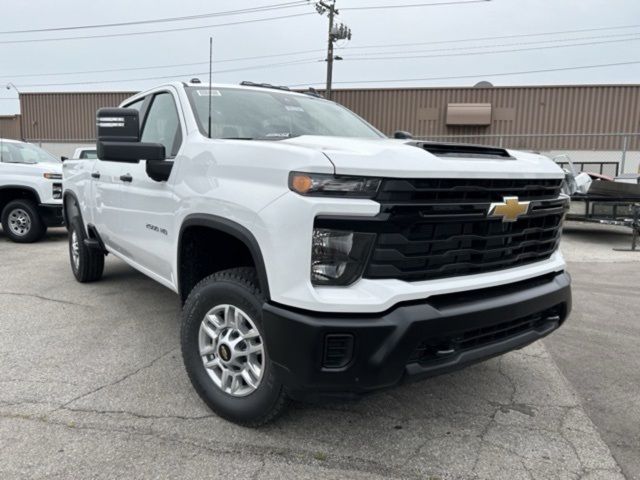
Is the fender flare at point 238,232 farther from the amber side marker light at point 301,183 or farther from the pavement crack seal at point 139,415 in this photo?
the pavement crack seal at point 139,415

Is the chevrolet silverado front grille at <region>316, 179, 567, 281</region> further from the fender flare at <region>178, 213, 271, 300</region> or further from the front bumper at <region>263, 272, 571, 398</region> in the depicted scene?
the fender flare at <region>178, 213, 271, 300</region>

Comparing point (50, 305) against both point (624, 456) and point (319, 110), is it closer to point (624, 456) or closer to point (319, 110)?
point (319, 110)

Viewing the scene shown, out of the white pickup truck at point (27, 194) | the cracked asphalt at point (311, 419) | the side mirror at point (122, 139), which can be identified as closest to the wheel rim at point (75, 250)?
the cracked asphalt at point (311, 419)

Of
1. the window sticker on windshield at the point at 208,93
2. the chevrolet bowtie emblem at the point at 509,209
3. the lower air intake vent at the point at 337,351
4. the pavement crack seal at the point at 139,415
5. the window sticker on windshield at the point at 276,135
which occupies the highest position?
the window sticker on windshield at the point at 208,93

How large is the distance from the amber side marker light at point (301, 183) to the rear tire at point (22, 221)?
799cm

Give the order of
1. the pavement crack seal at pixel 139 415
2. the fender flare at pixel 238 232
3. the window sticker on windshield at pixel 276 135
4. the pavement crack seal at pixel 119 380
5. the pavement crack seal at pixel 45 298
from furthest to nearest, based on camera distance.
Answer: the pavement crack seal at pixel 45 298 → the window sticker on windshield at pixel 276 135 → the pavement crack seal at pixel 119 380 → the pavement crack seal at pixel 139 415 → the fender flare at pixel 238 232

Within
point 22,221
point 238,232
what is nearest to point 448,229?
point 238,232

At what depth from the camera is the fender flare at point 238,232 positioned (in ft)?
7.76

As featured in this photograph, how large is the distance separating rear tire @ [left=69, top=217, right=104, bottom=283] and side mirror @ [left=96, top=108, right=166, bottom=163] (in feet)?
8.51

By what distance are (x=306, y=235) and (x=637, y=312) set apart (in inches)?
176

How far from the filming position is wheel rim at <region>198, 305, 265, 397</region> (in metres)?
2.59

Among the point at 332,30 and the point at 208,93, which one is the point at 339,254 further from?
the point at 332,30

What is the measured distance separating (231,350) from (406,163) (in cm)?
130

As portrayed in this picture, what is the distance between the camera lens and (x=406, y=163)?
2.25 metres
